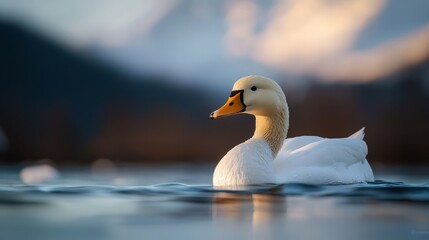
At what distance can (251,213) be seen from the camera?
5.70 meters

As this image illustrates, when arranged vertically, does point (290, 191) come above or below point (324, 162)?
below

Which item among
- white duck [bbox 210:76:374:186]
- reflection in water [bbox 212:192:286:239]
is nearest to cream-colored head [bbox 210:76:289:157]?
white duck [bbox 210:76:374:186]

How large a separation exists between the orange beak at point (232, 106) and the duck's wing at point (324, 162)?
753 millimetres

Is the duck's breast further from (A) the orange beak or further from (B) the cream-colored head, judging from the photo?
(B) the cream-colored head

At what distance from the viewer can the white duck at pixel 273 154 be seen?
7984mm

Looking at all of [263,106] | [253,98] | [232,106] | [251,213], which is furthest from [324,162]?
[251,213]

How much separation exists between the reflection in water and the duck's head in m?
1.66

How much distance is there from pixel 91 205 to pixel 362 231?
8.57 feet

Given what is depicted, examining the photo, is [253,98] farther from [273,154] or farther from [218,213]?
[218,213]

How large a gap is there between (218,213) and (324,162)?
10.4 feet

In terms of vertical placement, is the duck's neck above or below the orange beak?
below

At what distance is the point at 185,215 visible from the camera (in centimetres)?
559

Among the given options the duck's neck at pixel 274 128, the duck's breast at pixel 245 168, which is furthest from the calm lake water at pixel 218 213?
the duck's neck at pixel 274 128

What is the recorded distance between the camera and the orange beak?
28.2 ft
